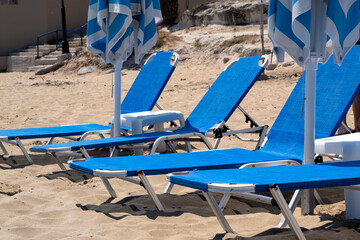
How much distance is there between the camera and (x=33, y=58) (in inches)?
779

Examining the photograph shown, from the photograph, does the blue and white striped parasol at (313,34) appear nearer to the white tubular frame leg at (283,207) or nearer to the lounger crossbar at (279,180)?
the lounger crossbar at (279,180)

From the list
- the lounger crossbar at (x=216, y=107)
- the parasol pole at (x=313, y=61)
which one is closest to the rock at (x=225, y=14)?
the lounger crossbar at (x=216, y=107)

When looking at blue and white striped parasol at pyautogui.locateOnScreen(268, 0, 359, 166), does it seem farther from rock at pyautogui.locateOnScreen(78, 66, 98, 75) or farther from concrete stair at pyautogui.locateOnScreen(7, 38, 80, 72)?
concrete stair at pyautogui.locateOnScreen(7, 38, 80, 72)

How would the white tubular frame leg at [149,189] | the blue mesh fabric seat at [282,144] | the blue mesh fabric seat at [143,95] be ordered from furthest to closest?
the blue mesh fabric seat at [143,95] < the blue mesh fabric seat at [282,144] < the white tubular frame leg at [149,189]

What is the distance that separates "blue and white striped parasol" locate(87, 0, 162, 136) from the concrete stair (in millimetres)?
13206

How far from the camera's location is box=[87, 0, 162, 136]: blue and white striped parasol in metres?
5.03

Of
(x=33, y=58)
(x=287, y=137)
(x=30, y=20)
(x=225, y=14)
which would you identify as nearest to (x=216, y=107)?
(x=287, y=137)

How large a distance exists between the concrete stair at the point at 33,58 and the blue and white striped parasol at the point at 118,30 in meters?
13.2

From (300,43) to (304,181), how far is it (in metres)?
0.97

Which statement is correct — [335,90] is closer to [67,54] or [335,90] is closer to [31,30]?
[67,54]

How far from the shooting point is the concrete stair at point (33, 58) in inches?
754

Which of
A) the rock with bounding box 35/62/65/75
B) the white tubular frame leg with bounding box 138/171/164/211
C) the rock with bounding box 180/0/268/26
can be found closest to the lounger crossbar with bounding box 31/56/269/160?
the white tubular frame leg with bounding box 138/171/164/211

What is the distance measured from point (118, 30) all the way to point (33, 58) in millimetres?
15503

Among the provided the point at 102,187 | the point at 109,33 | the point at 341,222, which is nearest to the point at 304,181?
the point at 341,222
